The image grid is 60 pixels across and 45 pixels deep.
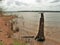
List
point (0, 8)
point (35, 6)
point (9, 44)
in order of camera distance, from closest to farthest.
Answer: point (9, 44) < point (0, 8) < point (35, 6)

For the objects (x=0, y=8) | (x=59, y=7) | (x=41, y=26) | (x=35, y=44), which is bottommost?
(x=59, y=7)

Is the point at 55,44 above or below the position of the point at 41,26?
below

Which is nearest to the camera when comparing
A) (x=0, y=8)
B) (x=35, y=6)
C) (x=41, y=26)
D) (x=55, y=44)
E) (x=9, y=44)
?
(x=9, y=44)

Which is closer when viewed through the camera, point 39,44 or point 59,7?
point 39,44

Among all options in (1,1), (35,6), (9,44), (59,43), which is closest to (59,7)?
(35,6)

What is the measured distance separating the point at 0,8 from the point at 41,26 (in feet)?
99.9

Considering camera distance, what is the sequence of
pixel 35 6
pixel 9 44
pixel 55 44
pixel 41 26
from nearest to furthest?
pixel 9 44, pixel 41 26, pixel 55 44, pixel 35 6

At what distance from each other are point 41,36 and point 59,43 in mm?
2582

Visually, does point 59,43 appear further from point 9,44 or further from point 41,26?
point 9,44

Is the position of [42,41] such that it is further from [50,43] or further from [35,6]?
[35,6]

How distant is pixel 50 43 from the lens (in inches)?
824

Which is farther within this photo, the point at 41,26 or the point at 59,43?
the point at 59,43

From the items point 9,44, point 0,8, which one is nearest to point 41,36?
point 9,44

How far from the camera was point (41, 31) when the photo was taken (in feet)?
63.8
